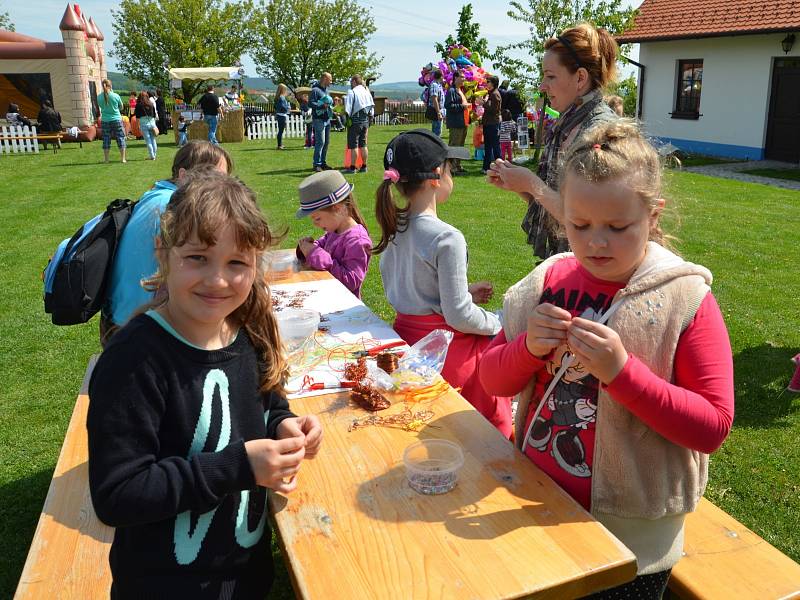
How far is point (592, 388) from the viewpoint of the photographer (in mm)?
1698

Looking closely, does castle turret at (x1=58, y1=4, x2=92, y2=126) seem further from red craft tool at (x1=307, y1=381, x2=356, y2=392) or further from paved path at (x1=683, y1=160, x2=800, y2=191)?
red craft tool at (x1=307, y1=381, x2=356, y2=392)

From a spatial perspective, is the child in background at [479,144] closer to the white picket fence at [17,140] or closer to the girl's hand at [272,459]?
the white picket fence at [17,140]

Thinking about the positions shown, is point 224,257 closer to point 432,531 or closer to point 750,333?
point 432,531

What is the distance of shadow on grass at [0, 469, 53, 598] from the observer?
2.84 meters

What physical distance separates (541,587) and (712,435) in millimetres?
558

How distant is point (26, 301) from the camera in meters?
6.31

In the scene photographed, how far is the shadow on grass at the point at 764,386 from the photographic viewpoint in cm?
395

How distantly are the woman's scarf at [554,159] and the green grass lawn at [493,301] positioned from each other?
2.01ft

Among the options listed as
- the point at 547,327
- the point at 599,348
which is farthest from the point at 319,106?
the point at 599,348

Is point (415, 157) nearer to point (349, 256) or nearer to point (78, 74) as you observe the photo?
point (349, 256)

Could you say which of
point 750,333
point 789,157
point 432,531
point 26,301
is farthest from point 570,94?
point 789,157

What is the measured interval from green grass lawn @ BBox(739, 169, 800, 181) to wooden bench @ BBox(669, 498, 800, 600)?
544 inches

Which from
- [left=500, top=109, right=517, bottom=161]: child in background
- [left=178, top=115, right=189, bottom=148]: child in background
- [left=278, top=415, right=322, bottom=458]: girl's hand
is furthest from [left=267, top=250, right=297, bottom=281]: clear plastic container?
[left=178, top=115, right=189, bottom=148]: child in background

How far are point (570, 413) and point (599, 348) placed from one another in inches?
13.4
